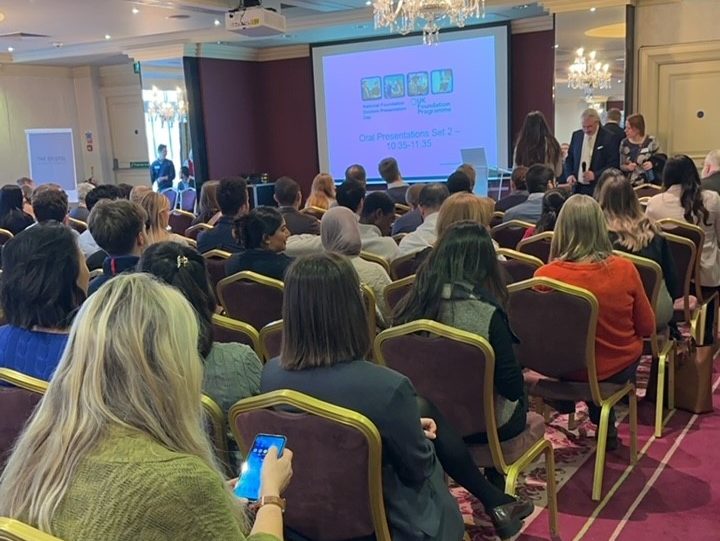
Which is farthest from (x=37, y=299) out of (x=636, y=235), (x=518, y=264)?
(x=636, y=235)

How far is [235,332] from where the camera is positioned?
9.20 feet

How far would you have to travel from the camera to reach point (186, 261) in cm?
230

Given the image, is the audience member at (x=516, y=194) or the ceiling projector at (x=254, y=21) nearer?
the audience member at (x=516, y=194)

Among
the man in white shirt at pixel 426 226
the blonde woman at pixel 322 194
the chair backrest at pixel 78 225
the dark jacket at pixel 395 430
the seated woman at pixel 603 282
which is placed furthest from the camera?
the blonde woman at pixel 322 194

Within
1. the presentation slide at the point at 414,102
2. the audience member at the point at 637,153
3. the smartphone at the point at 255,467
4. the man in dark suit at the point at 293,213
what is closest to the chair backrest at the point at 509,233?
the man in dark suit at the point at 293,213

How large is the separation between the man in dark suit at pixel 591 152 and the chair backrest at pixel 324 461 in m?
6.20

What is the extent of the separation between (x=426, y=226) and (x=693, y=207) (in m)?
1.65

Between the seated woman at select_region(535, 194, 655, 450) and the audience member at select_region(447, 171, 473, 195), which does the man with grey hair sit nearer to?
the audience member at select_region(447, 171, 473, 195)

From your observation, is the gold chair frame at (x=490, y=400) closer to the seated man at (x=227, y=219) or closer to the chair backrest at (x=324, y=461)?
the chair backrest at (x=324, y=461)

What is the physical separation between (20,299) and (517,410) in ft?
5.67

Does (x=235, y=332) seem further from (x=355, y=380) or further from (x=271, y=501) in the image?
(x=271, y=501)

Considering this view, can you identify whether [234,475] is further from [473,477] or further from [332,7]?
[332,7]

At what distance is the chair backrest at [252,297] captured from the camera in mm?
3438

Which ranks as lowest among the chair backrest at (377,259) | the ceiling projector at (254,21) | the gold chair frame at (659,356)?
the gold chair frame at (659,356)
